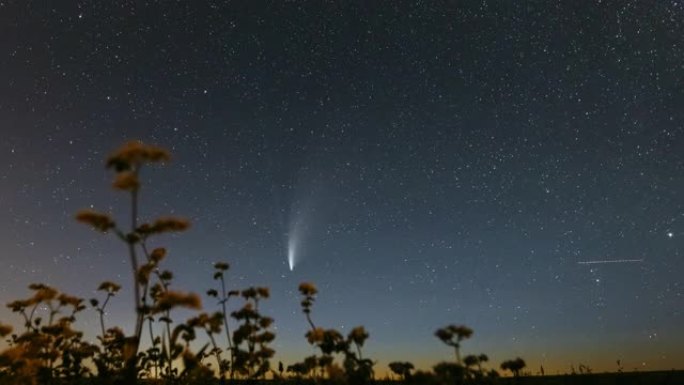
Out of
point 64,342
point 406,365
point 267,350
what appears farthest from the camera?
point 64,342

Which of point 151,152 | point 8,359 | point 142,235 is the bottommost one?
point 8,359

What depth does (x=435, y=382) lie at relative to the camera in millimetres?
6434

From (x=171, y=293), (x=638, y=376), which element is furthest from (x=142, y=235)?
(x=638, y=376)

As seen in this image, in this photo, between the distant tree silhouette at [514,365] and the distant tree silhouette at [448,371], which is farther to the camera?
the distant tree silhouette at [514,365]

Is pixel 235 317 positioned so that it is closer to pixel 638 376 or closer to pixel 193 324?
pixel 193 324

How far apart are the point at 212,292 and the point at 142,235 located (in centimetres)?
482

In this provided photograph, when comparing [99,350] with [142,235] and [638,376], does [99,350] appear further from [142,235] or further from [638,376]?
[638,376]

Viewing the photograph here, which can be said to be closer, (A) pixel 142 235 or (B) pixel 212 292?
(A) pixel 142 235

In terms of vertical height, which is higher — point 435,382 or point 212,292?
point 212,292

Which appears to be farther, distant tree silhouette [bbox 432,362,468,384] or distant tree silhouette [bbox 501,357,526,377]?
distant tree silhouette [bbox 501,357,526,377]

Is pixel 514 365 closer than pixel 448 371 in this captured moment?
No

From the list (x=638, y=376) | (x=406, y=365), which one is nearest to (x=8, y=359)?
(x=406, y=365)

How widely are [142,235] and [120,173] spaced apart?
145 centimetres

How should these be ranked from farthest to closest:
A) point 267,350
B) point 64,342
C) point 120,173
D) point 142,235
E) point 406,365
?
point 64,342 → point 267,350 → point 406,365 → point 142,235 → point 120,173
